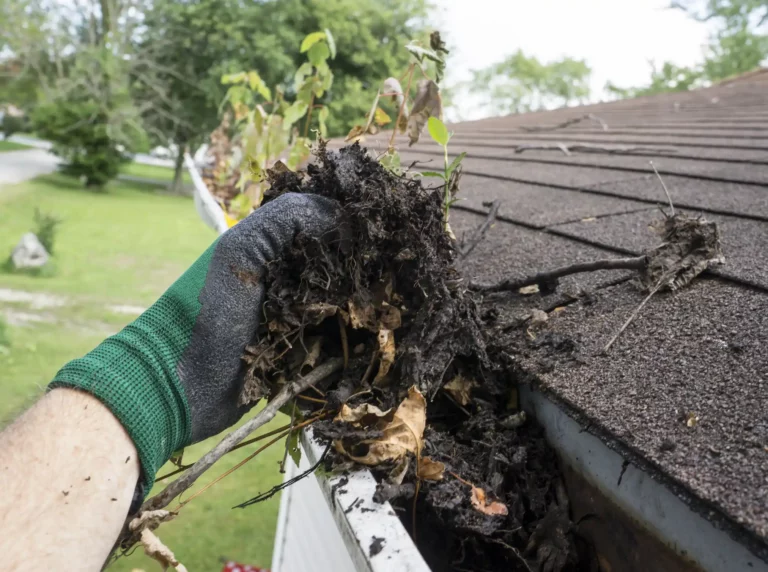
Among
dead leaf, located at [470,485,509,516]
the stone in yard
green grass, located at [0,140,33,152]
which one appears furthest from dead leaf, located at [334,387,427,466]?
green grass, located at [0,140,33,152]

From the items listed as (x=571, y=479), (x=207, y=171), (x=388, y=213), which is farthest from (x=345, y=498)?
(x=207, y=171)

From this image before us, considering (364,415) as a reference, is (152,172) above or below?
below

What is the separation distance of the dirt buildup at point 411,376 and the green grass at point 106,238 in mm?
10509

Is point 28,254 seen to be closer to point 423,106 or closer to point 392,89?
point 392,89

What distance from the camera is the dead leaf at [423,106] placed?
59.8 inches

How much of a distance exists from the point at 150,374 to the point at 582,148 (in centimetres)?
323

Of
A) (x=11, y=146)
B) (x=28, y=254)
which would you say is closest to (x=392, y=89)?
(x=28, y=254)

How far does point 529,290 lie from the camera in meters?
1.27

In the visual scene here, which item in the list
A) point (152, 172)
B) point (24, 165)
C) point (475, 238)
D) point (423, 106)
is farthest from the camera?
point (152, 172)

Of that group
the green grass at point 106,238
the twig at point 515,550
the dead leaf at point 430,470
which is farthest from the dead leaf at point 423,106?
the green grass at point 106,238

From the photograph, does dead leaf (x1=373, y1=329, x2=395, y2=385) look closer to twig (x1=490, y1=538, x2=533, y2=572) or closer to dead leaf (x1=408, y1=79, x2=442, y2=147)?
twig (x1=490, y1=538, x2=533, y2=572)

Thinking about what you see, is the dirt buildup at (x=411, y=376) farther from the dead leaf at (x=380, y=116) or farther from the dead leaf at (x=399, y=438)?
the dead leaf at (x=380, y=116)

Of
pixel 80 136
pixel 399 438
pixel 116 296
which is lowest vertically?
pixel 116 296

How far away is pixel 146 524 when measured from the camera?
913mm
